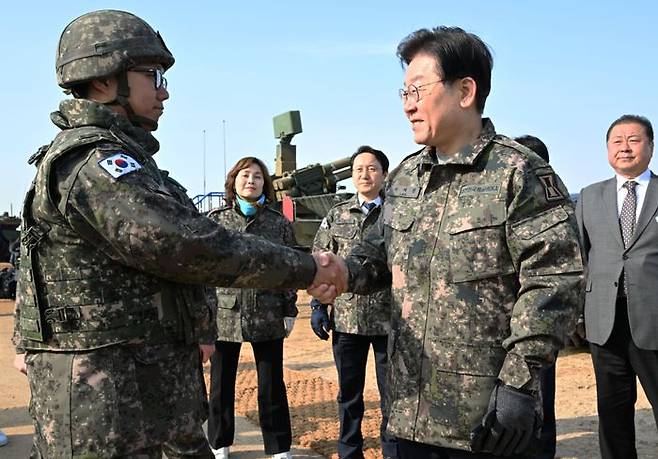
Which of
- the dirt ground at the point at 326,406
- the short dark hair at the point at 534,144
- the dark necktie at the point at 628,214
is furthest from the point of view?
the dirt ground at the point at 326,406

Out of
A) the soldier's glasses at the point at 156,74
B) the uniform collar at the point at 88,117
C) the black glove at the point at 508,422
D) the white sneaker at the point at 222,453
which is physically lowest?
the white sneaker at the point at 222,453

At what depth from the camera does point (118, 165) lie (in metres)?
2.45

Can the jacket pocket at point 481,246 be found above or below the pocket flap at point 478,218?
below

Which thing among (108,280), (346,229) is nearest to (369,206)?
(346,229)

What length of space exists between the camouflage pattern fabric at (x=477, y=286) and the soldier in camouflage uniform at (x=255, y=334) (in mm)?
2475

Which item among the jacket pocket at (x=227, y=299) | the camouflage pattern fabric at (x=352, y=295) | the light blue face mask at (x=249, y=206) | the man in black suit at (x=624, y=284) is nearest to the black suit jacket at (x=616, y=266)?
the man in black suit at (x=624, y=284)

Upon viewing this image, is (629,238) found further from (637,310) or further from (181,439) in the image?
(181,439)

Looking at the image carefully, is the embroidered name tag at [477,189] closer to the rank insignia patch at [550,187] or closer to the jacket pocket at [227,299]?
the rank insignia patch at [550,187]

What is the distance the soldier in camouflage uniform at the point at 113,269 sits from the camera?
2.45 m

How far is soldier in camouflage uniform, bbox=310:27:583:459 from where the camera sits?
7.75 ft

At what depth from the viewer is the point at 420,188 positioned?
2.79 m

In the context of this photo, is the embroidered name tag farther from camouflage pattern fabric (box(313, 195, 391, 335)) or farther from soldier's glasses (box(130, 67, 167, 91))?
camouflage pattern fabric (box(313, 195, 391, 335))

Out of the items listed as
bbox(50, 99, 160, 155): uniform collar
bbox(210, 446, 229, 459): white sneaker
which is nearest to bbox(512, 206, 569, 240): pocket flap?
bbox(50, 99, 160, 155): uniform collar

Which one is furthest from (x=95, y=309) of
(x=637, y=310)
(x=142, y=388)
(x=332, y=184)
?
(x=332, y=184)
